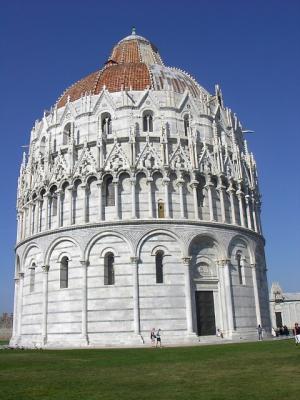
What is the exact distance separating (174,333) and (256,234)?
40.0 ft

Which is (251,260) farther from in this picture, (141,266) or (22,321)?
(22,321)

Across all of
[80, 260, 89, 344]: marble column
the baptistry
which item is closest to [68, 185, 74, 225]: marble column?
the baptistry

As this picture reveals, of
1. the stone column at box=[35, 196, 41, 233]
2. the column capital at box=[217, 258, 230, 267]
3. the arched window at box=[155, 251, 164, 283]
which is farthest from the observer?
the stone column at box=[35, 196, 41, 233]

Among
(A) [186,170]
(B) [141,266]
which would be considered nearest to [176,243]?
(B) [141,266]

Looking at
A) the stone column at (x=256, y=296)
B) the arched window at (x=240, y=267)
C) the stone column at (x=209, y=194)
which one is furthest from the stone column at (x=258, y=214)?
the stone column at (x=209, y=194)

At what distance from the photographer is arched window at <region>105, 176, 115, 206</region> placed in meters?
33.4

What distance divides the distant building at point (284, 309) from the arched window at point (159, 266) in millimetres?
44263

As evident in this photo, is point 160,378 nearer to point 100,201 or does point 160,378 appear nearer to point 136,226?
point 136,226

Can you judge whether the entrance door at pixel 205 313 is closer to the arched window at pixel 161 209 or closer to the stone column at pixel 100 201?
the arched window at pixel 161 209

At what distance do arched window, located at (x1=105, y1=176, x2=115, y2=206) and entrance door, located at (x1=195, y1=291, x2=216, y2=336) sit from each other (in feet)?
31.4

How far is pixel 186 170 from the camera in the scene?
34.0 metres

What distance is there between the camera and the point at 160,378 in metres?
13.5

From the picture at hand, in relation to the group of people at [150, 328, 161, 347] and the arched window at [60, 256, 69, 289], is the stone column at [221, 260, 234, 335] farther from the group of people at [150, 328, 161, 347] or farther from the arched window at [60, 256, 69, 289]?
the arched window at [60, 256, 69, 289]

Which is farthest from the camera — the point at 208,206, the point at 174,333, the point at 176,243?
the point at 208,206
